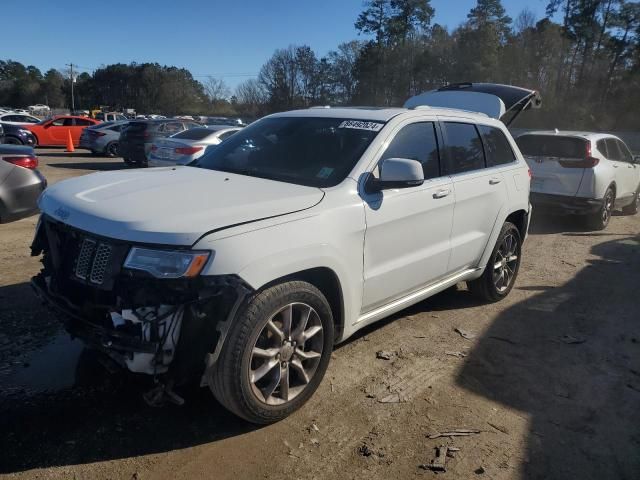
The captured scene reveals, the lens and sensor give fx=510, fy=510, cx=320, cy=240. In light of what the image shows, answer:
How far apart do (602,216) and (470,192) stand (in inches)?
242

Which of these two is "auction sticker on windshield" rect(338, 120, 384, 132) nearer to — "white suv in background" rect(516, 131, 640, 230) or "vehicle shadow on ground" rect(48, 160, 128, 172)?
"white suv in background" rect(516, 131, 640, 230)

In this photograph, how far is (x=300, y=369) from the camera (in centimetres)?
315

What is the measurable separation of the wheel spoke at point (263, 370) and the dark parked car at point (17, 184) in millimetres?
5106

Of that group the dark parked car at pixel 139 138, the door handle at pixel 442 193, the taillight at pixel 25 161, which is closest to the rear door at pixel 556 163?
the door handle at pixel 442 193

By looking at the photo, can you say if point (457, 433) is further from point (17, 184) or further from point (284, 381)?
point (17, 184)

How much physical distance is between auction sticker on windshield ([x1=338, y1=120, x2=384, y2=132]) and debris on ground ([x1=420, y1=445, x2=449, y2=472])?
2.19 meters

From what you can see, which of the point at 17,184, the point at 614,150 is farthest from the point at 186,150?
the point at 614,150

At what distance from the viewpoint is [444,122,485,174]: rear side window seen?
14.4 ft

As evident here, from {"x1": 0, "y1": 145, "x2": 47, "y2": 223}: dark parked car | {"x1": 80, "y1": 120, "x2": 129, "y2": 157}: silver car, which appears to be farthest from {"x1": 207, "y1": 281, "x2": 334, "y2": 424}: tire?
{"x1": 80, "y1": 120, "x2": 129, "y2": 157}: silver car

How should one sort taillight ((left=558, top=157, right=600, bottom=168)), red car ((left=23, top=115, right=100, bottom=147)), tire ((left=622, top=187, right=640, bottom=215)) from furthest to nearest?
1. red car ((left=23, top=115, right=100, bottom=147))
2. tire ((left=622, top=187, right=640, bottom=215))
3. taillight ((left=558, top=157, right=600, bottom=168))

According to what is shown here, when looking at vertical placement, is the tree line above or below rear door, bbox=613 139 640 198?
above

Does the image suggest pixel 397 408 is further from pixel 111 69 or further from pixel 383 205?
pixel 111 69

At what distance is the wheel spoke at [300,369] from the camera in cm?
312

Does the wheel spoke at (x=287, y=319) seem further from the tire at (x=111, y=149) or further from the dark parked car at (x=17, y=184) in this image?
the tire at (x=111, y=149)
